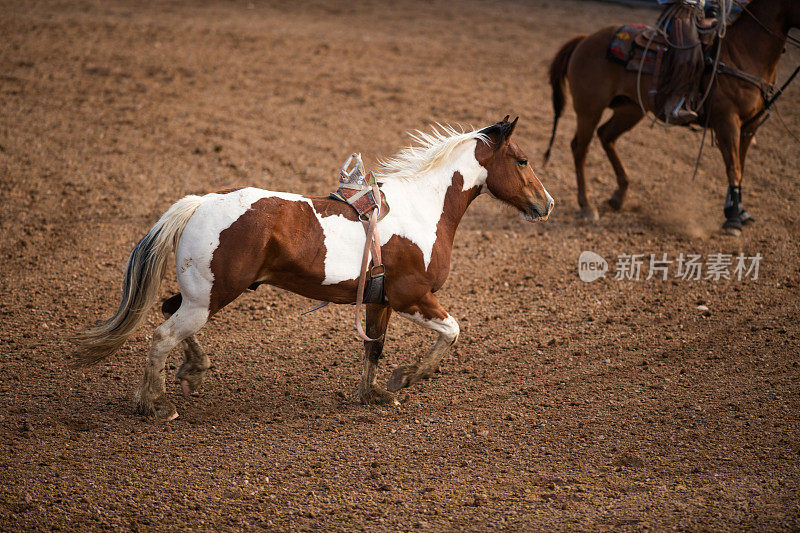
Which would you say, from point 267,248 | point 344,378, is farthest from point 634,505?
point 267,248

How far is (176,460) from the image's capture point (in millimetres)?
4102

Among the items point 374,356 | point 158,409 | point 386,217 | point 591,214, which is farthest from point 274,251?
point 591,214

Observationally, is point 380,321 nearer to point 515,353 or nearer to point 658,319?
point 515,353

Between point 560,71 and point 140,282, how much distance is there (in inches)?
244

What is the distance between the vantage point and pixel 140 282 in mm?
4188

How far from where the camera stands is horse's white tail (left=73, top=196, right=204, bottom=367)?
411 cm

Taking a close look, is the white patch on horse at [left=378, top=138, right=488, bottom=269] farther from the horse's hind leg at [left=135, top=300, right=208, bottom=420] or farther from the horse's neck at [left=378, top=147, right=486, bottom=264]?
the horse's hind leg at [left=135, top=300, right=208, bottom=420]

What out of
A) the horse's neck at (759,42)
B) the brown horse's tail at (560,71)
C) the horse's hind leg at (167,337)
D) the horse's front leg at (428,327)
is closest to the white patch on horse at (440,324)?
the horse's front leg at (428,327)

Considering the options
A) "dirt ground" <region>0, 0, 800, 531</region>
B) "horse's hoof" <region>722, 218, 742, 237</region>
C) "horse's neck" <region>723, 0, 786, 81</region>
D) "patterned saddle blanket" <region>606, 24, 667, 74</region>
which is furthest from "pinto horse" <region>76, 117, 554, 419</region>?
"horse's neck" <region>723, 0, 786, 81</region>

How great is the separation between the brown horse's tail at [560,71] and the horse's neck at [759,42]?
5.77ft

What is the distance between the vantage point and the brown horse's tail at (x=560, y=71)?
335 inches

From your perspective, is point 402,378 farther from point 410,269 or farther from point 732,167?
point 732,167

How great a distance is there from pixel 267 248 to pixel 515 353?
242 centimetres

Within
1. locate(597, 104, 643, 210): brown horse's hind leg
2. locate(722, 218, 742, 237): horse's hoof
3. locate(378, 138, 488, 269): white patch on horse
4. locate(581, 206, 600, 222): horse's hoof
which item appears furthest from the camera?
locate(597, 104, 643, 210): brown horse's hind leg
